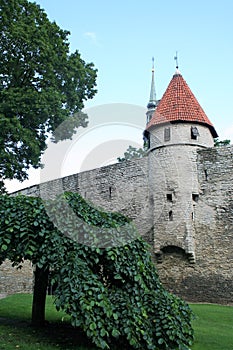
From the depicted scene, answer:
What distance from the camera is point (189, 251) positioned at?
15.4 m

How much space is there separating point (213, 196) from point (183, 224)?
157 cm

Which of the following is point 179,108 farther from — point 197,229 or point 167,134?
point 197,229

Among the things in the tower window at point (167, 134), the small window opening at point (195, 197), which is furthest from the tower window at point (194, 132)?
the small window opening at point (195, 197)

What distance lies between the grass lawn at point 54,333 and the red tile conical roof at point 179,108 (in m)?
8.22

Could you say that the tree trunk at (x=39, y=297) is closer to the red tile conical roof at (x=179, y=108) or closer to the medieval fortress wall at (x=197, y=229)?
the medieval fortress wall at (x=197, y=229)

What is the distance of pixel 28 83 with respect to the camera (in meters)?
18.2

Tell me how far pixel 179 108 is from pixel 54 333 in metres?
11.3

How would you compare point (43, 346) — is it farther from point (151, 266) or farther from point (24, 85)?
point (24, 85)

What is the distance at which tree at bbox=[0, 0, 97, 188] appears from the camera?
1677 centimetres

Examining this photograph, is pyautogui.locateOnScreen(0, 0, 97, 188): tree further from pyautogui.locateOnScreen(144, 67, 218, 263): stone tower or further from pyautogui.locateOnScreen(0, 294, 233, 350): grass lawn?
pyautogui.locateOnScreen(0, 294, 233, 350): grass lawn

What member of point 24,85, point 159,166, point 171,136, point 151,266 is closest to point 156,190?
point 159,166

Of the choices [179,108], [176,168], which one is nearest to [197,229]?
[176,168]

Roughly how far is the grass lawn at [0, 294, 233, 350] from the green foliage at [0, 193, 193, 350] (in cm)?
56

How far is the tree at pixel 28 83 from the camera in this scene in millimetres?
16766
